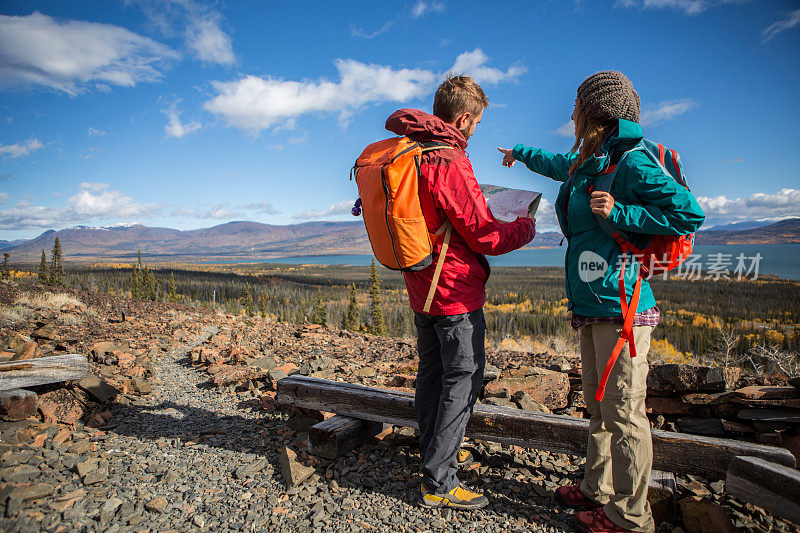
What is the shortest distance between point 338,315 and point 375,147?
7110 cm

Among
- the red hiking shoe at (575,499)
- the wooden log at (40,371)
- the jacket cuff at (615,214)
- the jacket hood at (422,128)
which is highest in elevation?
the jacket hood at (422,128)

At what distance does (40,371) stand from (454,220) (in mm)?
4369

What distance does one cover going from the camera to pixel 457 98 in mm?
2557

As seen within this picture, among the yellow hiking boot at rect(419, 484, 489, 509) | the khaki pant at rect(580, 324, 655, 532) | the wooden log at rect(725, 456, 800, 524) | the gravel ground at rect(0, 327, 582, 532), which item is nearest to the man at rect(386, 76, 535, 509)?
the yellow hiking boot at rect(419, 484, 489, 509)

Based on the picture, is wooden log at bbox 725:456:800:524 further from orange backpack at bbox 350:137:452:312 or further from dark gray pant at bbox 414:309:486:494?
orange backpack at bbox 350:137:452:312

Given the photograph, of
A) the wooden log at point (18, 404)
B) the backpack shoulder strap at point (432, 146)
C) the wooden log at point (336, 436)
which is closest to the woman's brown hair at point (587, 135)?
the backpack shoulder strap at point (432, 146)

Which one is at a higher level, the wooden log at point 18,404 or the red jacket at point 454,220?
the red jacket at point 454,220

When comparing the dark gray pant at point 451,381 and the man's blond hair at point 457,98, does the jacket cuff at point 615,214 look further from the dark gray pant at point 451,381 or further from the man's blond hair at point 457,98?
the man's blond hair at point 457,98

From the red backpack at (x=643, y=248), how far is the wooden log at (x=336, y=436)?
2053 mm

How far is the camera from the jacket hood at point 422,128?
2.40m

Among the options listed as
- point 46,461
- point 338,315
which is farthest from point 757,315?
point 46,461

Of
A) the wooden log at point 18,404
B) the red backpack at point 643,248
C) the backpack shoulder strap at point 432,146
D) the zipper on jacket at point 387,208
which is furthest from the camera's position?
the wooden log at point 18,404

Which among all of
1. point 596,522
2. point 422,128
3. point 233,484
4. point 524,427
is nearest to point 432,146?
point 422,128

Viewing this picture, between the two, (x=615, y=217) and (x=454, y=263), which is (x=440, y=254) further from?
(x=615, y=217)
